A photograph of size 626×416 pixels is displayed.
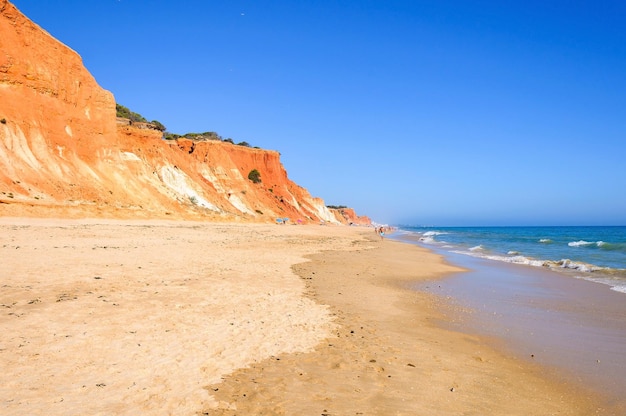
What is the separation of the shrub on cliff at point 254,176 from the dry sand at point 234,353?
67338 mm

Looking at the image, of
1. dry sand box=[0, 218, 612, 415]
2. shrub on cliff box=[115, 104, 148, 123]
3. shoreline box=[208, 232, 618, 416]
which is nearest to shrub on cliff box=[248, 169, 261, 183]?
shrub on cliff box=[115, 104, 148, 123]

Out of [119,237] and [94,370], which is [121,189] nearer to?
[119,237]

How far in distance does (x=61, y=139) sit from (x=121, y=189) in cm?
640

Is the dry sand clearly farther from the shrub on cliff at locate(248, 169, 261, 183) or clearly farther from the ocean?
the shrub on cliff at locate(248, 169, 261, 183)

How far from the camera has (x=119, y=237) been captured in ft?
61.8

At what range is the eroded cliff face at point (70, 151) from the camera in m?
28.7

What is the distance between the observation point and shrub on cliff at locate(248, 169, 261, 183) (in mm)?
77500

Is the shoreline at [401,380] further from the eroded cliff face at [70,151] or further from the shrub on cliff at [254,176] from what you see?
the shrub on cliff at [254,176]

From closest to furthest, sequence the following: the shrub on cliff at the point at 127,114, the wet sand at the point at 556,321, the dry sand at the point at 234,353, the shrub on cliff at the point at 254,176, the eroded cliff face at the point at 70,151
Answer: the dry sand at the point at 234,353, the wet sand at the point at 556,321, the eroded cliff face at the point at 70,151, the shrub on cliff at the point at 127,114, the shrub on cliff at the point at 254,176

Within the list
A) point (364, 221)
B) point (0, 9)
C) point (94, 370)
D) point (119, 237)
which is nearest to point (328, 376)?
point (94, 370)

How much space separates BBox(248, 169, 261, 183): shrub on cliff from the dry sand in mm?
67338

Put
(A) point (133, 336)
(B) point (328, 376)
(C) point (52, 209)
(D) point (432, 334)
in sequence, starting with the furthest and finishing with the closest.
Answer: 1. (C) point (52, 209)
2. (D) point (432, 334)
3. (A) point (133, 336)
4. (B) point (328, 376)

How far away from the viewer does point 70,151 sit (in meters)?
34.9

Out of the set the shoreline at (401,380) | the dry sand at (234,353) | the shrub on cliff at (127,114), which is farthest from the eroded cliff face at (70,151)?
the shoreline at (401,380)
